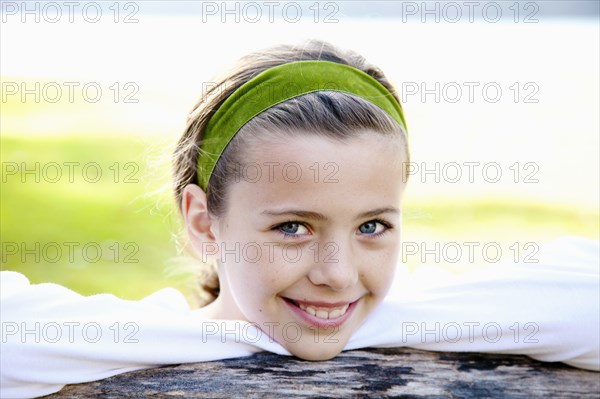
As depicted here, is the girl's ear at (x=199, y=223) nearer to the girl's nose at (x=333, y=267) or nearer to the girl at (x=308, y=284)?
the girl at (x=308, y=284)

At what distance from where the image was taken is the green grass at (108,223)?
597 centimetres

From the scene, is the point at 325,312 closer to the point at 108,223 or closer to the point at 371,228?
the point at 371,228

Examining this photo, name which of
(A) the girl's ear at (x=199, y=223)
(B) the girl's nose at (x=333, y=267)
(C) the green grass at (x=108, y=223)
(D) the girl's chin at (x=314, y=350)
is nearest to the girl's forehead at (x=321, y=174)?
(B) the girl's nose at (x=333, y=267)

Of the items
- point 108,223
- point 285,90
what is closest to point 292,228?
point 285,90

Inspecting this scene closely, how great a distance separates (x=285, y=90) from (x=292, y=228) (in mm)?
466

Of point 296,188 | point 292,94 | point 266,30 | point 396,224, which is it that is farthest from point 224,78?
point 266,30

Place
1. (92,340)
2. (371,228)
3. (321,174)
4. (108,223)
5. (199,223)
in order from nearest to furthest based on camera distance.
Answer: (92,340) < (321,174) < (371,228) < (199,223) < (108,223)

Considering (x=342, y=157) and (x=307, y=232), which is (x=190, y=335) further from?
(x=342, y=157)

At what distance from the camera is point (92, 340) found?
7.27ft

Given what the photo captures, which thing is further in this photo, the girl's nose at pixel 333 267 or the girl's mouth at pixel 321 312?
the girl's mouth at pixel 321 312

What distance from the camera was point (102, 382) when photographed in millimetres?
2223

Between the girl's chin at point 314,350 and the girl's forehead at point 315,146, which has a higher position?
the girl's forehead at point 315,146

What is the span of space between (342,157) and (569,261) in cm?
90

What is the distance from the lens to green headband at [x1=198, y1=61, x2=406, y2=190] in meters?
2.49
